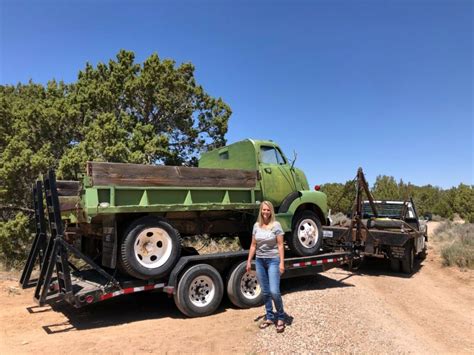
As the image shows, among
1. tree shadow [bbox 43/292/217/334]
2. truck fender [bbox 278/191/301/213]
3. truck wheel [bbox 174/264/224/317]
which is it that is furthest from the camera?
truck fender [bbox 278/191/301/213]

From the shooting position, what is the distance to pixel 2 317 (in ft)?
22.5

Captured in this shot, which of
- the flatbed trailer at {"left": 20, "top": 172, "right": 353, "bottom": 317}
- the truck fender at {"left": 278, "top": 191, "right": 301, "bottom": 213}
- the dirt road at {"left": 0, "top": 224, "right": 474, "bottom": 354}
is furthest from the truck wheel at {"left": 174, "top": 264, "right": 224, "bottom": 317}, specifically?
the truck fender at {"left": 278, "top": 191, "right": 301, "bottom": 213}

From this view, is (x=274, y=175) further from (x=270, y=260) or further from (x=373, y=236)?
(x=373, y=236)

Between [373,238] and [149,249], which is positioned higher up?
[149,249]

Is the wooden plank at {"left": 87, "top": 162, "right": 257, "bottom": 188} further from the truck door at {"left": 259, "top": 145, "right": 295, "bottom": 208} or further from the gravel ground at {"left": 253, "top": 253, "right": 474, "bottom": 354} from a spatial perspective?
the gravel ground at {"left": 253, "top": 253, "right": 474, "bottom": 354}

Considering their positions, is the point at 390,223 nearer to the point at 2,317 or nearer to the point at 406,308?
the point at 406,308

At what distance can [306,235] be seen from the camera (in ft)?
29.2

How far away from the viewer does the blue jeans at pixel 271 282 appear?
5.90 m

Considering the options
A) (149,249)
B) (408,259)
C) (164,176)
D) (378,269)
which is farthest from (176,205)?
(378,269)

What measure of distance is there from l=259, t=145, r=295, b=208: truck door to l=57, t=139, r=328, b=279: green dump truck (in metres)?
0.02

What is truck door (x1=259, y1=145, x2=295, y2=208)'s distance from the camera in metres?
8.57

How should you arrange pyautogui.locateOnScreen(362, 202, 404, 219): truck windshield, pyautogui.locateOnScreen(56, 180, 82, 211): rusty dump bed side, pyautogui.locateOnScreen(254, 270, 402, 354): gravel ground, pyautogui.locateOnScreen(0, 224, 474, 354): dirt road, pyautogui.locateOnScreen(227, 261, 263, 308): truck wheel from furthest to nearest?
pyautogui.locateOnScreen(362, 202, 404, 219): truck windshield, pyautogui.locateOnScreen(227, 261, 263, 308): truck wheel, pyautogui.locateOnScreen(56, 180, 82, 211): rusty dump bed side, pyautogui.locateOnScreen(0, 224, 474, 354): dirt road, pyautogui.locateOnScreen(254, 270, 402, 354): gravel ground

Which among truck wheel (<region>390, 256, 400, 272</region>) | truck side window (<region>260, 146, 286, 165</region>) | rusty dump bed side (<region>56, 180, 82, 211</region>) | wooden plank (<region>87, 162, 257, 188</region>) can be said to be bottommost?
truck wheel (<region>390, 256, 400, 272</region>)

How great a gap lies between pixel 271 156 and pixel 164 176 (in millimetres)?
2888
